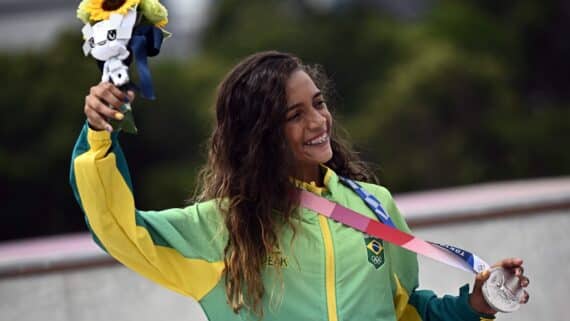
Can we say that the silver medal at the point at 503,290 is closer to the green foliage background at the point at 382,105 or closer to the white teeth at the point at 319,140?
the white teeth at the point at 319,140

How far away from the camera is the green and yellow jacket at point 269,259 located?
284cm

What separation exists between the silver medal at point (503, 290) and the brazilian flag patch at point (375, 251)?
301mm

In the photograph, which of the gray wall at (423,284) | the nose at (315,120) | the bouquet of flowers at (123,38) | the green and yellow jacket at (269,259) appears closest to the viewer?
the bouquet of flowers at (123,38)

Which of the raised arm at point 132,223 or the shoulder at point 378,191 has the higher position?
the shoulder at point 378,191

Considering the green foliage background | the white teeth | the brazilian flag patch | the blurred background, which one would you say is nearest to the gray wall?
the brazilian flag patch

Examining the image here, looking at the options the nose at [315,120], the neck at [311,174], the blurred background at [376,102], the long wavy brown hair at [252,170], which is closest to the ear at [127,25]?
the long wavy brown hair at [252,170]

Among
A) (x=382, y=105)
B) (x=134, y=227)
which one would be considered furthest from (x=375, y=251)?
(x=382, y=105)

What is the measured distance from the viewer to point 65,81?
23281 millimetres

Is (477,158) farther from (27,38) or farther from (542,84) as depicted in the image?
(27,38)

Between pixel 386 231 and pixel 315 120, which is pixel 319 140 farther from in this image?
pixel 386 231

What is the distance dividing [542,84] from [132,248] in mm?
27693

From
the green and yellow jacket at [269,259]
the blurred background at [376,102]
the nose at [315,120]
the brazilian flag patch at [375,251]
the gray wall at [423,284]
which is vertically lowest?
the blurred background at [376,102]

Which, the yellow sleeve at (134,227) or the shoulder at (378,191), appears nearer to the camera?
the yellow sleeve at (134,227)

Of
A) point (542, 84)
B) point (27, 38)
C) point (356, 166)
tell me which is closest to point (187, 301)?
point (356, 166)
